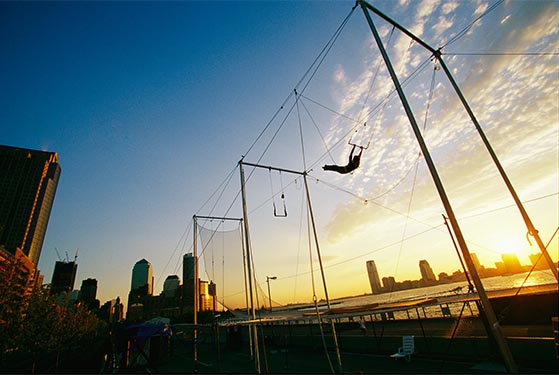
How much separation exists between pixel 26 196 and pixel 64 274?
189 ft

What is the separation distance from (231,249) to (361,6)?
17.2m

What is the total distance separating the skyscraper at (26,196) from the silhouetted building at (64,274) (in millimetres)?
36277

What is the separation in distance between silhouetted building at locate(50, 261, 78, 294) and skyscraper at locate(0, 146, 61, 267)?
36277 millimetres

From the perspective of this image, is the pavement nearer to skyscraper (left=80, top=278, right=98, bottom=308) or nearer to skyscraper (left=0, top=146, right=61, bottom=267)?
skyscraper (left=0, top=146, right=61, bottom=267)

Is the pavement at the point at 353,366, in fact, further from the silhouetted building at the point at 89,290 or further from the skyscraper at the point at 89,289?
the skyscraper at the point at 89,289

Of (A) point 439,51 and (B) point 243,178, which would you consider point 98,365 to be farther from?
(A) point 439,51

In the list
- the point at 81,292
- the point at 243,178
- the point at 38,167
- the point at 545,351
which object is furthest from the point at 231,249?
the point at 81,292

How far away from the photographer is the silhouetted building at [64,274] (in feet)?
440

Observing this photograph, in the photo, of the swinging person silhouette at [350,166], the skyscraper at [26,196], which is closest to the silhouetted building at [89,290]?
the skyscraper at [26,196]

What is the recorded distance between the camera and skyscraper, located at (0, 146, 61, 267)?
3885 inches

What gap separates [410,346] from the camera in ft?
39.8

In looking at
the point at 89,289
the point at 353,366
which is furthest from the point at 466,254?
the point at 89,289

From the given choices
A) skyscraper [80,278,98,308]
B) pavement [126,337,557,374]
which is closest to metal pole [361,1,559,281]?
pavement [126,337,557,374]

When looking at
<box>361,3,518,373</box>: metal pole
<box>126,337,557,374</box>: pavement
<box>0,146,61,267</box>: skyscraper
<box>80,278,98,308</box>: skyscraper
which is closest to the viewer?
<box>361,3,518,373</box>: metal pole
